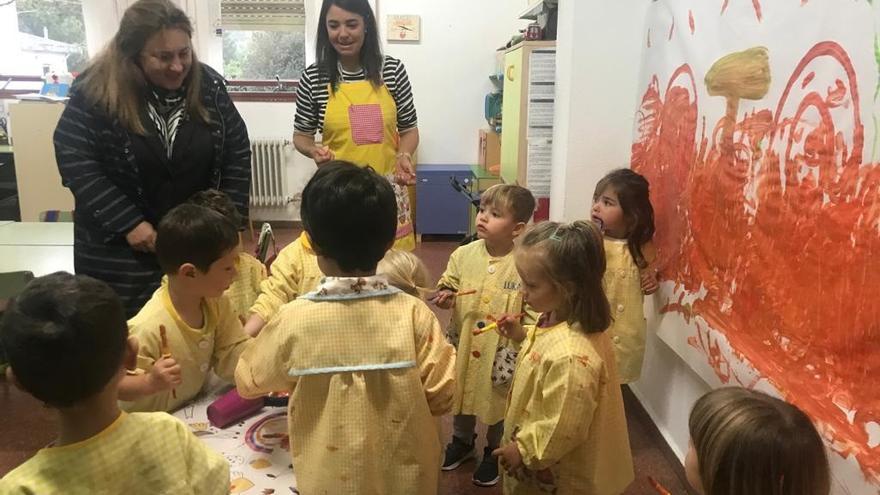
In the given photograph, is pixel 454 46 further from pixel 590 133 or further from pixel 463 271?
pixel 463 271

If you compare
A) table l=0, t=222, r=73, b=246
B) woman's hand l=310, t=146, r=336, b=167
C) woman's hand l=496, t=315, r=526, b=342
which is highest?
woman's hand l=310, t=146, r=336, b=167

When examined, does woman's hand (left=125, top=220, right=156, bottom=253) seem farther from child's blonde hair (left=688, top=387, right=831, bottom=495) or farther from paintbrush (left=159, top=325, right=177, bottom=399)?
child's blonde hair (left=688, top=387, right=831, bottom=495)

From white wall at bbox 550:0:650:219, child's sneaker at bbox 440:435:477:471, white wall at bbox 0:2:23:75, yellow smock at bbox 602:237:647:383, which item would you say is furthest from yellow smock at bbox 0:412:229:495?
white wall at bbox 0:2:23:75

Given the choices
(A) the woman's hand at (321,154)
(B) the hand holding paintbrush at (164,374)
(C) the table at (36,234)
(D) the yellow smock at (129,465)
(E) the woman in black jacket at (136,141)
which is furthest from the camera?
(C) the table at (36,234)

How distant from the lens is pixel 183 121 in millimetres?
1746

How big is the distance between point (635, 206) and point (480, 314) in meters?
0.65

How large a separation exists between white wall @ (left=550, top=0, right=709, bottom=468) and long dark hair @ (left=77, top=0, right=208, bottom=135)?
4.59 ft

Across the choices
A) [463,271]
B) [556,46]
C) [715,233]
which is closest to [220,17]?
[556,46]

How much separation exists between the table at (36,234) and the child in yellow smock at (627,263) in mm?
2268

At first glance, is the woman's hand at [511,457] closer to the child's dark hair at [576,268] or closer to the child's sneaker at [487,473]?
the child's dark hair at [576,268]

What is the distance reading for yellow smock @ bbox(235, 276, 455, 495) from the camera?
44.3 inches

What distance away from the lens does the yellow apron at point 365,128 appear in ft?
7.07

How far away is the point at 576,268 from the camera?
1.36 meters

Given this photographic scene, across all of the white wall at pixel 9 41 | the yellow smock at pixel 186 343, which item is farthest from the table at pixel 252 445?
the white wall at pixel 9 41
